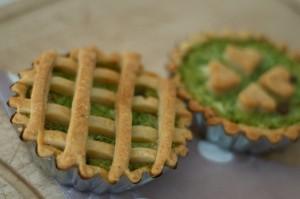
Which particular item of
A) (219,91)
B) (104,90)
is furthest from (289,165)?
(104,90)

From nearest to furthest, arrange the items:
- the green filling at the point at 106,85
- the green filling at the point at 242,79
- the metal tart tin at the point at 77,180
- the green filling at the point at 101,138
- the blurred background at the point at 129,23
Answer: the metal tart tin at the point at 77,180
the green filling at the point at 101,138
the green filling at the point at 106,85
the green filling at the point at 242,79
the blurred background at the point at 129,23

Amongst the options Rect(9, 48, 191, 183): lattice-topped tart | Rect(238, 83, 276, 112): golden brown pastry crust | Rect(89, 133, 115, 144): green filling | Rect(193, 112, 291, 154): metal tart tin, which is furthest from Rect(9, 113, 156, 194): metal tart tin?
Rect(238, 83, 276, 112): golden brown pastry crust

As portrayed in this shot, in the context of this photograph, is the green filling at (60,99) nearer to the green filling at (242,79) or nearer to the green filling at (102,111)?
the green filling at (102,111)

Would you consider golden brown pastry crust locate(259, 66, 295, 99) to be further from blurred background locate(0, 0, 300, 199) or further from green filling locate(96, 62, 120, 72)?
green filling locate(96, 62, 120, 72)

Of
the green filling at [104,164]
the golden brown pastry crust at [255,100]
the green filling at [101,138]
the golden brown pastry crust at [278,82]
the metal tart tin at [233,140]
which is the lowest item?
the metal tart tin at [233,140]

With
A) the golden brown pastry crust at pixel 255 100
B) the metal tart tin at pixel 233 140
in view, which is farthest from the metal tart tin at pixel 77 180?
the golden brown pastry crust at pixel 255 100

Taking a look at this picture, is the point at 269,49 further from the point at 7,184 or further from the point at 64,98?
the point at 7,184
